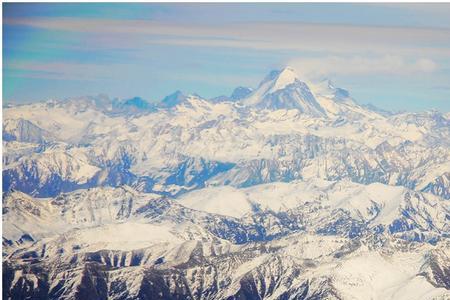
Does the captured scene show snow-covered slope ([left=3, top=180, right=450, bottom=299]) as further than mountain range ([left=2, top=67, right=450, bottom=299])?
No

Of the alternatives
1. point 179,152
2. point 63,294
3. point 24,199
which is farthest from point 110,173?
point 63,294

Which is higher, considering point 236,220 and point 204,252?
point 204,252

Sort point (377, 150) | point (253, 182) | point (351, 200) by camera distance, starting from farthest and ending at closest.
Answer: point (377, 150)
point (253, 182)
point (351, 200)

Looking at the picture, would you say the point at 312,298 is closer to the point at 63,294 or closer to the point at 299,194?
the point at 63,294

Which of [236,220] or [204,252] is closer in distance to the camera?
[204,252]

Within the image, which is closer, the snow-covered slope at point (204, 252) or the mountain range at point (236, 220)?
the snow-covered slope at point (204, 252)

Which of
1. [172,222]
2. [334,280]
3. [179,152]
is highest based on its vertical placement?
[334,280]

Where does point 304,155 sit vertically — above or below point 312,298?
below

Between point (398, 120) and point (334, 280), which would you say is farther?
point (398, 120)
